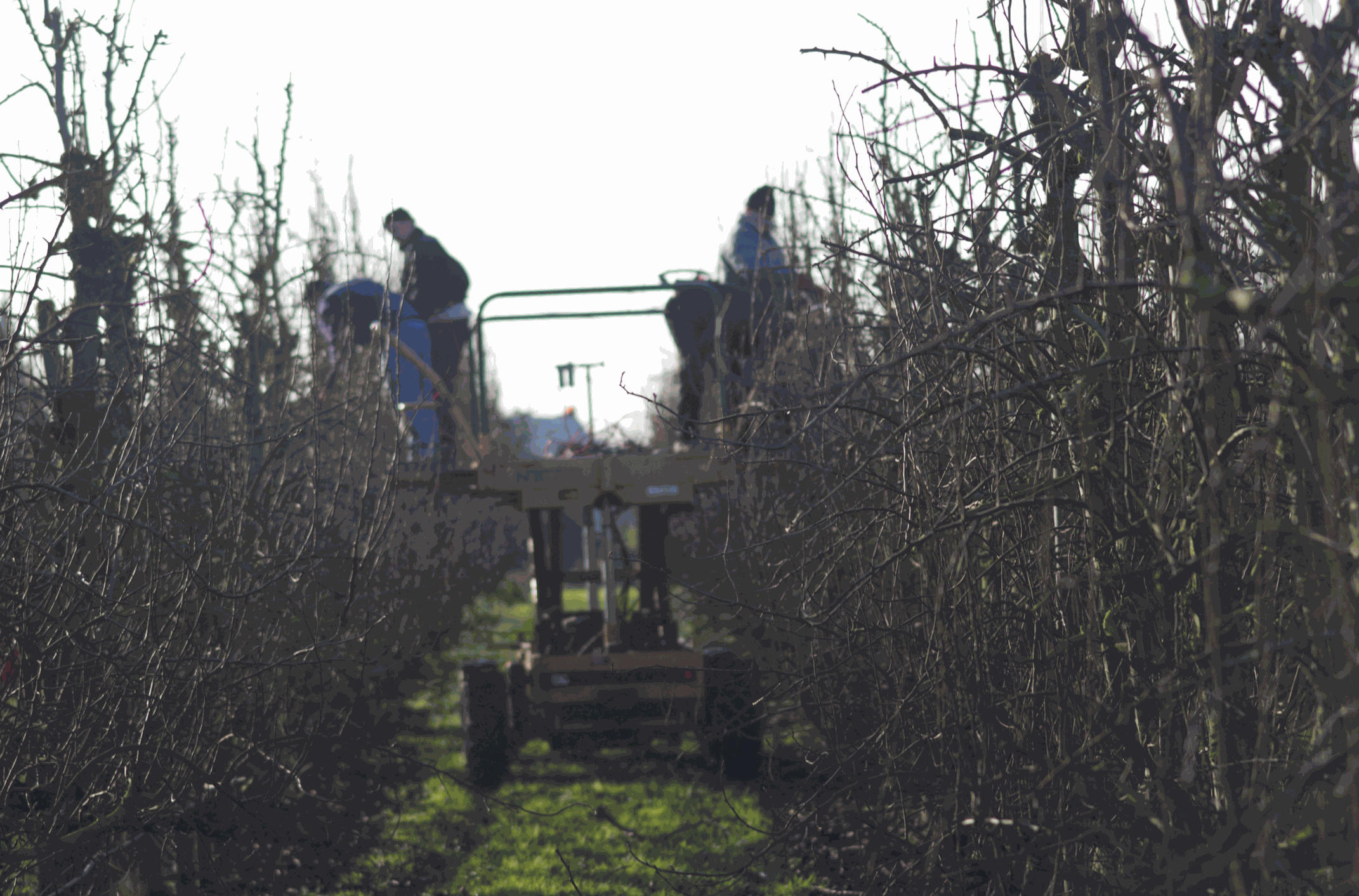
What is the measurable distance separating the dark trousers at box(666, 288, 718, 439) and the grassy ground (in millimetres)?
2493

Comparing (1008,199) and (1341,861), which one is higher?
(1008,199)

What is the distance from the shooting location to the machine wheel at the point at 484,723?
6566 mm

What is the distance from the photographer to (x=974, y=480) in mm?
3131

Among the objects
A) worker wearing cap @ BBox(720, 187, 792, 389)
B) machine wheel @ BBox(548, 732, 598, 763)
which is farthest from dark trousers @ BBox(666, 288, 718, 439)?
machine wheel @ BBox(548, 732, 598, 763)

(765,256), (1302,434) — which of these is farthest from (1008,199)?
(765,256)

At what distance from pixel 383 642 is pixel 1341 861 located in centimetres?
576

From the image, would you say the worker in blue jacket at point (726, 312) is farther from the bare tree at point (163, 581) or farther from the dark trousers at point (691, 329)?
Result: the bare tree at point (163, 581)

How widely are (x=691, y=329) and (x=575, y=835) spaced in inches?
142

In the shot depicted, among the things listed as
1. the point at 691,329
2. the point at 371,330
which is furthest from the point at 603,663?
the point at 691,329

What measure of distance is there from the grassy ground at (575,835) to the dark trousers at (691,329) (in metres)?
2.49

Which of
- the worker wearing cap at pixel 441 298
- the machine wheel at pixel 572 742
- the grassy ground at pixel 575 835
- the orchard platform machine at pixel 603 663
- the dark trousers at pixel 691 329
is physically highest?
the worker wearing cap at pixel 441 298

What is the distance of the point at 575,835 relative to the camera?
5914mm

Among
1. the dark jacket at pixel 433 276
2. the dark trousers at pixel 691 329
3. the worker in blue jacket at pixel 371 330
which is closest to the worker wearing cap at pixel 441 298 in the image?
the dark jacket at pixel 433 276

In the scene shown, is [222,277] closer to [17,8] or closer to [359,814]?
[17,8]
